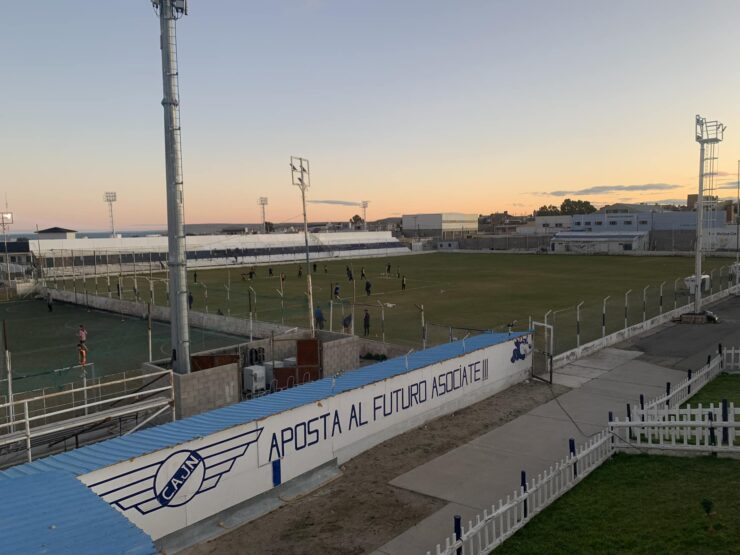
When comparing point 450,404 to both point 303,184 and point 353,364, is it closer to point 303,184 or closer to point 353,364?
point 353,364

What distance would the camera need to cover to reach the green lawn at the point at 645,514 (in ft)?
29.6

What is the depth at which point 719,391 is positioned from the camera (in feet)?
60.5

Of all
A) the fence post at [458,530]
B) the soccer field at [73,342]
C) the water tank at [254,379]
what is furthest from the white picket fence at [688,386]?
the soccer field at [73,342]

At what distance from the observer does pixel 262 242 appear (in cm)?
10188

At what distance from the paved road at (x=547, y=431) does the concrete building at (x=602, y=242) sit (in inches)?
3277

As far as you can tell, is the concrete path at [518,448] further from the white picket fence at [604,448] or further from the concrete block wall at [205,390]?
the concrete block wall at [205,390]

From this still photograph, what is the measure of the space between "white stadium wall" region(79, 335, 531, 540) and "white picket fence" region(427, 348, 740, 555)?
13.4 feet

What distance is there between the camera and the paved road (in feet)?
37.5

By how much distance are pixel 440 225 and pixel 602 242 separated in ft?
214

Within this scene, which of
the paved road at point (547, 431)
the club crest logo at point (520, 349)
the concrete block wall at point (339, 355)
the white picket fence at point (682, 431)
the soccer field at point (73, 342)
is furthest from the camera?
the soccer field at point (73, 342)

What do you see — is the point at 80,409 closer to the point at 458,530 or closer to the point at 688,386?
the point at 458,530

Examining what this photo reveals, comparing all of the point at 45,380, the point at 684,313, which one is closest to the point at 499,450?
the point at 45,380

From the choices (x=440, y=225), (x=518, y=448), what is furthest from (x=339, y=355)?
(x=440, y=225)

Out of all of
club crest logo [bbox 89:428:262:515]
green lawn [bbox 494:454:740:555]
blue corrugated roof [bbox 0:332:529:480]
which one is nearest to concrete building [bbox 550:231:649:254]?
blue corrugated roof [bbox 0:332:529:480]
